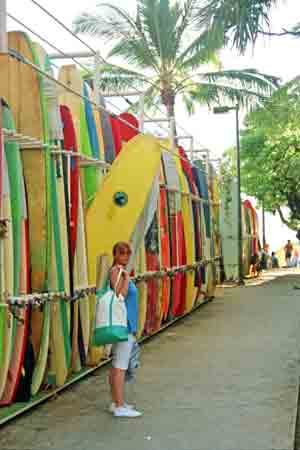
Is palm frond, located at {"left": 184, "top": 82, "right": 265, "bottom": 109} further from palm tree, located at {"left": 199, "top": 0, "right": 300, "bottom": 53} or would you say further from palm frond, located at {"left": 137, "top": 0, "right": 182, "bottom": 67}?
palm tree, located at {"left": 199, "top": 0, "right": 300, "bottom": 53}

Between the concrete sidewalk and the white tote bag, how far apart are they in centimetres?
64

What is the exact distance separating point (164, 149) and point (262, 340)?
10.3 feet

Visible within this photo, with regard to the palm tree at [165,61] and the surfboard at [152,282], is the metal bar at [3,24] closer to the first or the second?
the surfboard at [152,282]

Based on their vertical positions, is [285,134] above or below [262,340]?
above

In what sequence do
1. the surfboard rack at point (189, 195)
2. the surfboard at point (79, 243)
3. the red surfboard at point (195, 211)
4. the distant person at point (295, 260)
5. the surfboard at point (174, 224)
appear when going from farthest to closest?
the distant person at point (295, 260), the red surfboard at point (195, 211), the surfboard at point (174, 224), the surfboard rack at point (189, 195), the surfboard at point (79, 243)

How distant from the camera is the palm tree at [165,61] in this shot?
22.7 metres

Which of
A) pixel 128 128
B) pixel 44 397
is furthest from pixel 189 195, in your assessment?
pixel 44 397

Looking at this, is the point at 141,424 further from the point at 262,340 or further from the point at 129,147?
the point at 262,340

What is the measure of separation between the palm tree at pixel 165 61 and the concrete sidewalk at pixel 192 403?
13.6 m

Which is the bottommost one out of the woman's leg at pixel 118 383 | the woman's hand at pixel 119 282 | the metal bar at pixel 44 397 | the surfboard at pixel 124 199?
the metal bar at pixel 44 397

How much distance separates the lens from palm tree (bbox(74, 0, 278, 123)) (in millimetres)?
22656

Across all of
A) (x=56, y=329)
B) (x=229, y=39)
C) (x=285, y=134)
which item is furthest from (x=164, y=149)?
(x=285, y=134)

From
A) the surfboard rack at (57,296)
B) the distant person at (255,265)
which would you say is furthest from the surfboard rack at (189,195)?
the distant person at (255,265)

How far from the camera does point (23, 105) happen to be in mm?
6770
